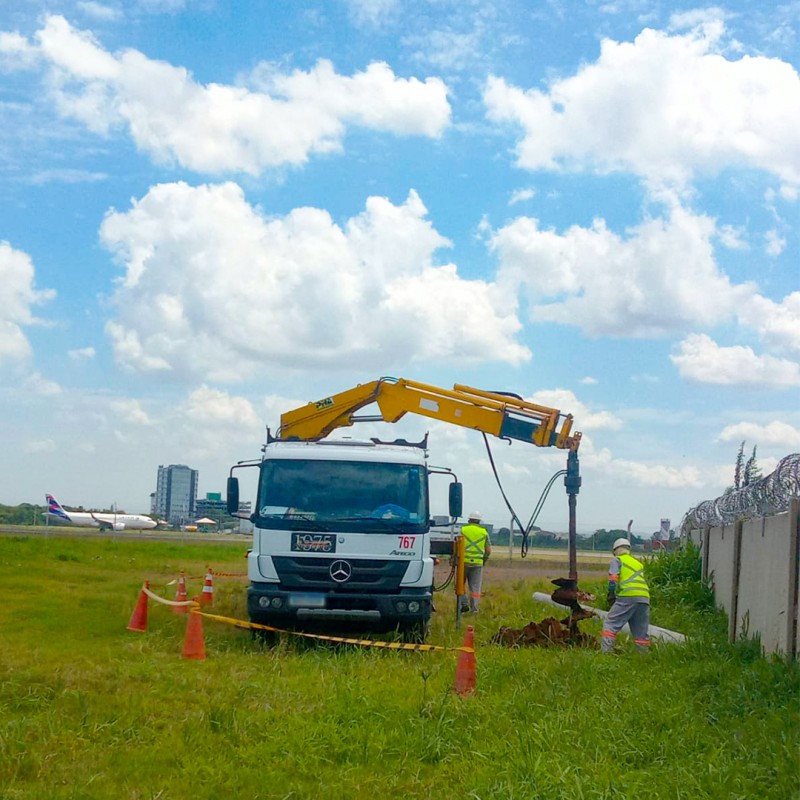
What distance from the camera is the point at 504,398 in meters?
15.9

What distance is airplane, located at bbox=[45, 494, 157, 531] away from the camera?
72.6 m

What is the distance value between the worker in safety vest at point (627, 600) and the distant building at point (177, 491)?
8810 cm

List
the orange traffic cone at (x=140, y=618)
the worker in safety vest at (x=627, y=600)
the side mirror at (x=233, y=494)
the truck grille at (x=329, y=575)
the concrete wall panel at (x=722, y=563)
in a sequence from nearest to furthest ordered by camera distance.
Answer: the worker in safety vest at (x=627, y=600) → the truck grille at (x=329, y=575) → the side mirror at (x=233, y=494) → the orange traffic cone at (x=140, y=618) → the concrete wall panel at (x=722, y=563)

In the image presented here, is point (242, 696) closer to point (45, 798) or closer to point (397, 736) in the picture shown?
point (397, 736)

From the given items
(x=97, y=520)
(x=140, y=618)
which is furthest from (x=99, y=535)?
(x=140, y=618)

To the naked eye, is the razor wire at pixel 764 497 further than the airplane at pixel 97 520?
No

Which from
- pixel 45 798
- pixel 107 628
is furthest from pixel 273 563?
pixel 45 798

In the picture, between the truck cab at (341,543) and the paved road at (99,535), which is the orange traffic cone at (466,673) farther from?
the paved road at (99,535)

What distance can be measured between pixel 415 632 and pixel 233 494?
3017mm

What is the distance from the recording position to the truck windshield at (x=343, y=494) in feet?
42.1

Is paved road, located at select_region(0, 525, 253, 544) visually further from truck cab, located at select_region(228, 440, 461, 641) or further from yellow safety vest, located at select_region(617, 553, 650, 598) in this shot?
yellow safety vest, located at select_region(617, 553, 650, 598)

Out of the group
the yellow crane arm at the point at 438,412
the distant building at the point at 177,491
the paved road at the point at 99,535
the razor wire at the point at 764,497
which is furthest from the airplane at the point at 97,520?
the razor wire at the point at 764,497

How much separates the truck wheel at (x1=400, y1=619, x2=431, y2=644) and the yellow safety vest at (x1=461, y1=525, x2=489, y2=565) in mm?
3707

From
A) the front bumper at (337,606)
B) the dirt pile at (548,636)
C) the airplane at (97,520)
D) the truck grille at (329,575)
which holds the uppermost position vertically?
the truck grille at (329,575)
